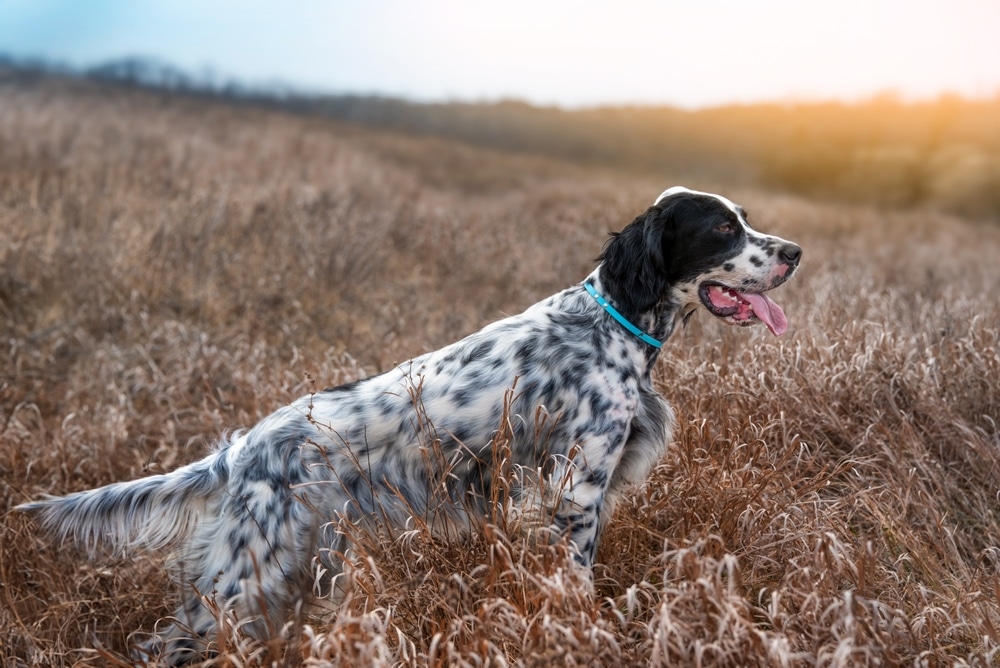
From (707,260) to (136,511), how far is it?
216 centimetres

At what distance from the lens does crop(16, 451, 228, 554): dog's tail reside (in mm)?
2717

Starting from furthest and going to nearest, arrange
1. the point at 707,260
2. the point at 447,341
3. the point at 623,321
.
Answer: the point at 447,341
the point at 707,260
the point at 623,321

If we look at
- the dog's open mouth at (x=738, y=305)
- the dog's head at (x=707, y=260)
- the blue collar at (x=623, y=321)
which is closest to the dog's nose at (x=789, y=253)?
the dog's head at (x=707, y=260)

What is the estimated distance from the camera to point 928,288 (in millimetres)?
7039

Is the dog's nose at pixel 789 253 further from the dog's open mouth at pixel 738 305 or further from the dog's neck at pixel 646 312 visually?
the dog's neck at pixel 646 312

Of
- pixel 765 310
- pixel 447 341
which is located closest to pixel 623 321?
pixel 765 310

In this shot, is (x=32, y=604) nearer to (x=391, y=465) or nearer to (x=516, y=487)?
(x=391, y=465)

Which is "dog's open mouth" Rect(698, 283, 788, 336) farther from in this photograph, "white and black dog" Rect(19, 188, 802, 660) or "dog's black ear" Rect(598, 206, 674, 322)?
"dog's black ear" Rect(598, 206, 674, 322)

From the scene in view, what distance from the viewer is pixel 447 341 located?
557cm

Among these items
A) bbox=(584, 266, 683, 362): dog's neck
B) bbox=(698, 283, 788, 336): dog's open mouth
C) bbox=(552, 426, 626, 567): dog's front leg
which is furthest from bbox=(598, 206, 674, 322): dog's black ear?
bbox=(552, 426, 626, 567): dog's front leg

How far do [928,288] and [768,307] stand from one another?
4.76 m

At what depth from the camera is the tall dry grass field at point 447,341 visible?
2.17 metres

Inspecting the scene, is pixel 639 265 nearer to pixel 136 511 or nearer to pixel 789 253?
pixel 789 253

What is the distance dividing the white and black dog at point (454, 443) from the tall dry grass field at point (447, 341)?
193 mm
